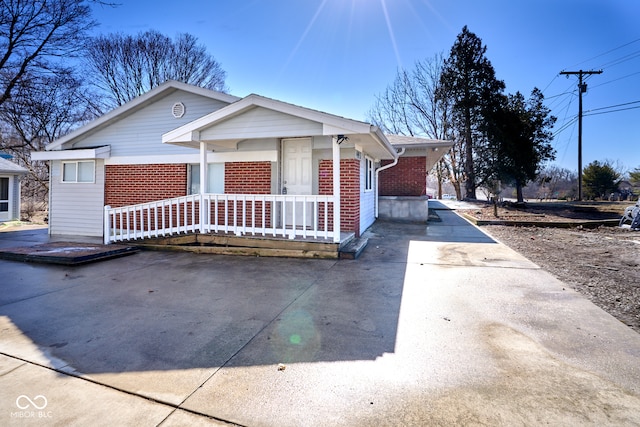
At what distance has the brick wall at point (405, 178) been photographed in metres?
12.8

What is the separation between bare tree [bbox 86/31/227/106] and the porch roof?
20.2m

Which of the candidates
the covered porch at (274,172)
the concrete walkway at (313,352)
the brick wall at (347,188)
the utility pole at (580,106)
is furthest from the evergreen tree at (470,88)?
the concrete walkway at (313,352)

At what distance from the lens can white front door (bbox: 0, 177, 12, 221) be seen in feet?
53.2

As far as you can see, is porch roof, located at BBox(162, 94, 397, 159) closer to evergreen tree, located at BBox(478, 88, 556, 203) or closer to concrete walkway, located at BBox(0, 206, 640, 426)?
concrete walkway, located at BBox(0, 206, 640, 426)

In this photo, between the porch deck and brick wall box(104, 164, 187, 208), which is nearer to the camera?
the porch deck

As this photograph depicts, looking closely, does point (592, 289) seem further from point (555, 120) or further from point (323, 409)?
point (555, 120)

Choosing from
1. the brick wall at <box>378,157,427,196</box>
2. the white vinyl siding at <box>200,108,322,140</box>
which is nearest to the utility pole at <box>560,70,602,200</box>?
the brick wall at <box>378,157,427,196</box>

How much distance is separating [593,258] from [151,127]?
11759 mm

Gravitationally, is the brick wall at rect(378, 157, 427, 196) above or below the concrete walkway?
above

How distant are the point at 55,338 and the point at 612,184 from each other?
37.5 metres

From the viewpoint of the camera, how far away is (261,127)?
690cm

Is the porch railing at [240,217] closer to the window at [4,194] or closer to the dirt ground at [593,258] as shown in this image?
the dirt ground at [593,258]

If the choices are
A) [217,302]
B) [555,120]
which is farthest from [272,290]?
[555,120]

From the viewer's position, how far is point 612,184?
27.8m
